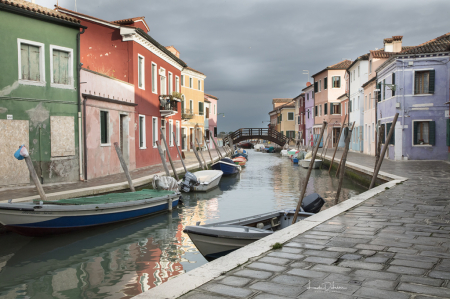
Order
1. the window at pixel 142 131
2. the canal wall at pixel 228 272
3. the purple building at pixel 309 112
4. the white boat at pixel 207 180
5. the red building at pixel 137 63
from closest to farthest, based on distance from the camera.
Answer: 1. the canal wall at pixel 228 272
2. the white boat at pixel 207 180
3. the red building at pixel 137 63
4. the window at pixel 142 131
5. the purple building at pixel 309 112

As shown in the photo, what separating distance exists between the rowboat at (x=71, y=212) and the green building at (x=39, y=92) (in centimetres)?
346

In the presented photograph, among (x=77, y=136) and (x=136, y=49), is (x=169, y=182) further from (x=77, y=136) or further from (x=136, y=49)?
(x=136, y=49)

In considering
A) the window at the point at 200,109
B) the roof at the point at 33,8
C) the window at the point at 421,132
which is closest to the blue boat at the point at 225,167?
the window at the point at 421,132

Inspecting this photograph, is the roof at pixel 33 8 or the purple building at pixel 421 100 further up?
the roof at pixel 33 8

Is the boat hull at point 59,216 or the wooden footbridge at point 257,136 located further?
the wooden footbridge at point 257,136

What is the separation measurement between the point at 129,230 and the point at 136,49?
11.3 metres

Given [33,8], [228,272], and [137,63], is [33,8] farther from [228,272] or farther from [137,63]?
→ [228,272]

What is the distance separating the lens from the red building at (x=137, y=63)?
1788 centimetres

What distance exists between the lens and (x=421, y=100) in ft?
70.2

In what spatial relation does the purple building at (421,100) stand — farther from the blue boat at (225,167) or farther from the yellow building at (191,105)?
the yellow building at (191,105)

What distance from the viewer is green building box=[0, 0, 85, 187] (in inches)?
453

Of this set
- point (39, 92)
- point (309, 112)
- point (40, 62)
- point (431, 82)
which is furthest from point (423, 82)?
point (309, 112)

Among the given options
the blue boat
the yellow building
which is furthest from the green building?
the yellow building

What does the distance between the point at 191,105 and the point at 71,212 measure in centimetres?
3130
